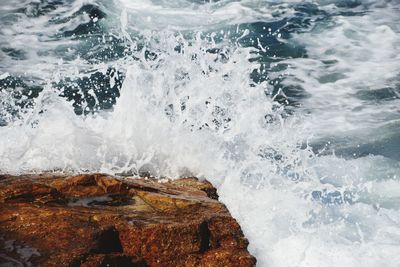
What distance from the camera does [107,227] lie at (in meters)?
2.33

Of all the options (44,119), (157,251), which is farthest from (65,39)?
(157,251)

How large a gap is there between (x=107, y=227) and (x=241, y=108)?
244cm

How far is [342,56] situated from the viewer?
35.5ft

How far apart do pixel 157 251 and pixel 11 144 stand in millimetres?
2037

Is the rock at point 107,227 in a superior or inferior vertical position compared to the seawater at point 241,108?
superior

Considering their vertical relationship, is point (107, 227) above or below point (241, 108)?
above

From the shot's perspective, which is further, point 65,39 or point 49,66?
point 65,39

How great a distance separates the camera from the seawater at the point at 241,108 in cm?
371

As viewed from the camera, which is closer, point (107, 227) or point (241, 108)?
point (107, 227)

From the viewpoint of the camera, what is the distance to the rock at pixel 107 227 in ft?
6.99

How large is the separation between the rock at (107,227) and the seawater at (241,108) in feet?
2.04

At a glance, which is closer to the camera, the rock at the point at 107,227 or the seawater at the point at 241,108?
the rock at the point at 107,227

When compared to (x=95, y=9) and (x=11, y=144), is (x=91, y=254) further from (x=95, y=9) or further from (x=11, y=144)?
(x=95, y=9)

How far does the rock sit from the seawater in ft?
2.04
